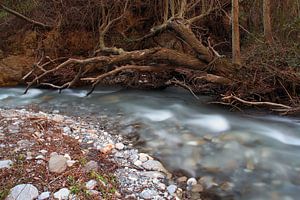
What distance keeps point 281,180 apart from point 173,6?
6.29 m

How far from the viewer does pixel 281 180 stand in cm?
357

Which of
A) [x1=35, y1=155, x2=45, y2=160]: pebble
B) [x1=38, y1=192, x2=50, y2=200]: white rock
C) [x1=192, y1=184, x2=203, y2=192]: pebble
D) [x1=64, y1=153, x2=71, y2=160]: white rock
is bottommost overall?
[x1=192, y1=184, x2=203, y2=192]: pebble

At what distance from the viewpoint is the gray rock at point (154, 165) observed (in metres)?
3.69

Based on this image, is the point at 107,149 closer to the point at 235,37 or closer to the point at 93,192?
the point at 93,192

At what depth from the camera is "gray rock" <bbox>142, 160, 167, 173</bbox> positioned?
3.69 metres

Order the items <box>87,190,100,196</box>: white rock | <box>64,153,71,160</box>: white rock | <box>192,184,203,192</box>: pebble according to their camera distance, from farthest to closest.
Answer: <box>64,153,71,160</box>: white rock
<box>192,184,203,192</box>: pebble
<box>87,190,100,196</box>: white rock

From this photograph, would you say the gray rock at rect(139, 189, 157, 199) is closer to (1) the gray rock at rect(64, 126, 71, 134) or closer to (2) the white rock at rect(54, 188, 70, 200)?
(2) the white rock at rect(54, 188, 70, 200)

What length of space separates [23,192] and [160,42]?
738 cm

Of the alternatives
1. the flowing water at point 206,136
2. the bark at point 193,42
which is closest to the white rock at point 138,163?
the flowing water at point 206,136

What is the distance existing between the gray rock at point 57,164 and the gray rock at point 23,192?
0.37 metres

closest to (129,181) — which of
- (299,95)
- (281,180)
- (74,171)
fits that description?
(74,171)

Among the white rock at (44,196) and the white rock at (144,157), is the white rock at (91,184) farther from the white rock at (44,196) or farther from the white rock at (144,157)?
the white rock at (144,157)

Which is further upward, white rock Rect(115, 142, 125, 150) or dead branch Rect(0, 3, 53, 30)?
dead branch Rect(0, 3, 53, 30)

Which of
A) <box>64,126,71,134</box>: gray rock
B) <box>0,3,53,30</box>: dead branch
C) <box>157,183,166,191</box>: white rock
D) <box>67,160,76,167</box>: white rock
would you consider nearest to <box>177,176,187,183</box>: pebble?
<box>157,183,166,191</box>: white rock
